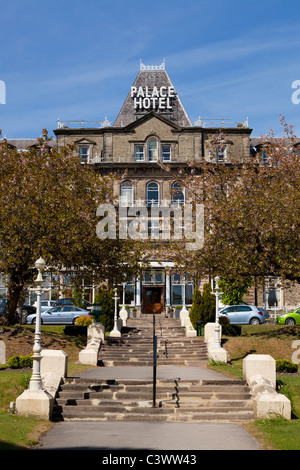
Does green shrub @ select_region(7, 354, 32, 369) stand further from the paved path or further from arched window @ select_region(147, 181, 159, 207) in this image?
arched window @ select_region(147, 181, 159, 207)

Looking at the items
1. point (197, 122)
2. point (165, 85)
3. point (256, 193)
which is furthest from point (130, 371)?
point (165, 85)

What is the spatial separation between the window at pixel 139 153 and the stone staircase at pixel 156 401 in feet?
124

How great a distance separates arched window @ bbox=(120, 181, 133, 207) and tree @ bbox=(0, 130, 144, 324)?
22.1 meters

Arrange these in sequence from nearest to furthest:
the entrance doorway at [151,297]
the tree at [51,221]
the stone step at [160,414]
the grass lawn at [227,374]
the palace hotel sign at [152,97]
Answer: the grass lawn at [227,374] → the stone step at [160,414] → the tree at [51,221] → the entrance doorway at [151,297] → the palace hotel sign at [152,97]

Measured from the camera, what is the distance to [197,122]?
5203 centimetres

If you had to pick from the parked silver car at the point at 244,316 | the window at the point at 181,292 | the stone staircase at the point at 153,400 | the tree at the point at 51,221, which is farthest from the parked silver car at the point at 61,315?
the stone staircase at the point at 153,400

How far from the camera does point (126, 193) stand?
5206 cm

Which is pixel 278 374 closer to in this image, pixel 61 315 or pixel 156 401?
pixel 156 401

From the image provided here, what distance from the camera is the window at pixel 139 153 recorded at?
51.9 meters

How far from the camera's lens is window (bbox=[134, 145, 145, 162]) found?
170 ft

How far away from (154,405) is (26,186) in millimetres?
14501

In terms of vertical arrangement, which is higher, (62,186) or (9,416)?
(62,186)

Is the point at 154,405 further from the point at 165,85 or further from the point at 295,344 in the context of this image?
the point at 165,85

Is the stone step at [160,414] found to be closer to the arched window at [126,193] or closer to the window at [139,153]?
the arched window at [126,193]
